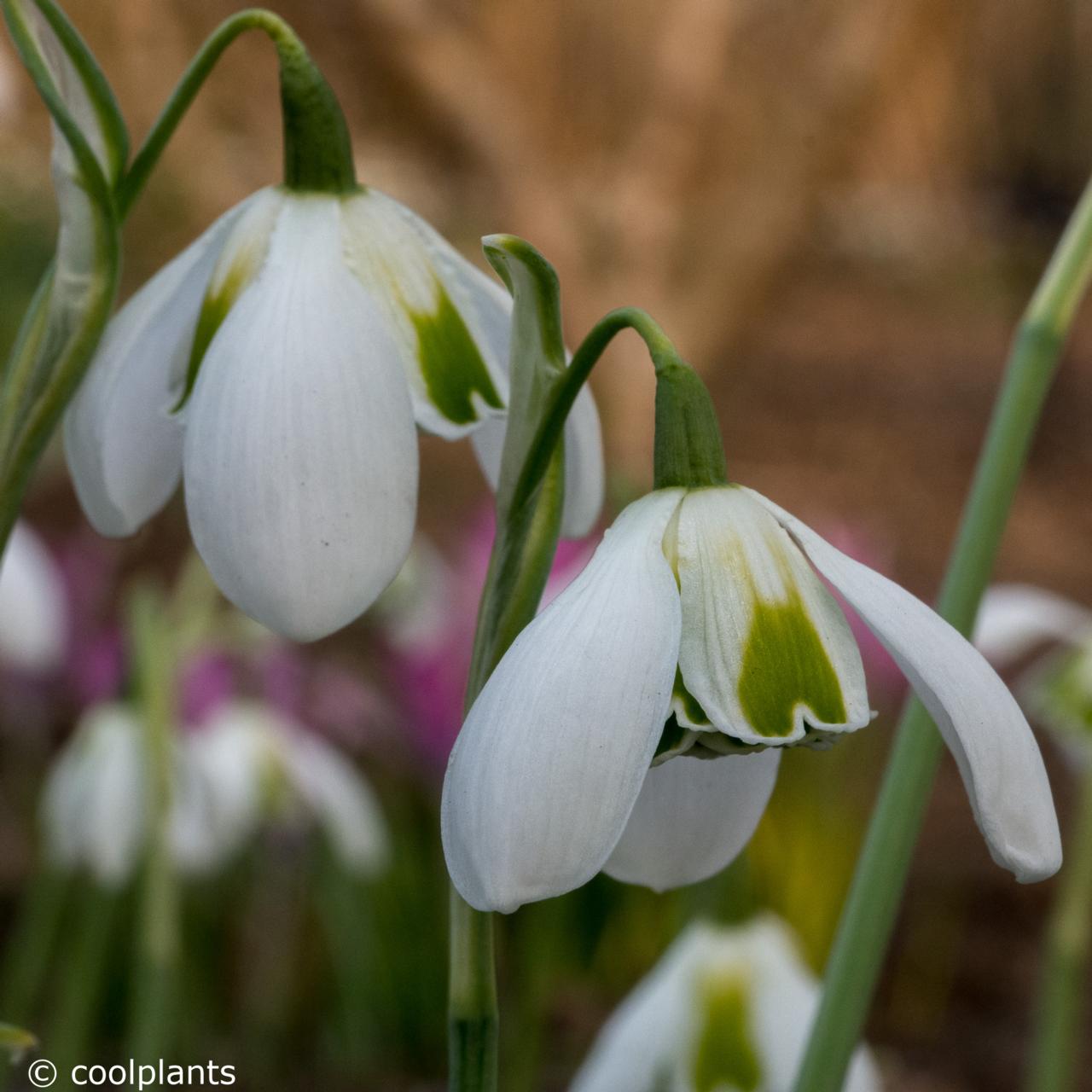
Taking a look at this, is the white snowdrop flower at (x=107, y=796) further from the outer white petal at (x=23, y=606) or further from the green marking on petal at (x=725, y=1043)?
the green marking on petal at (x=725, y=1043)

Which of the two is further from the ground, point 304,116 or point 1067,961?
point 304,116

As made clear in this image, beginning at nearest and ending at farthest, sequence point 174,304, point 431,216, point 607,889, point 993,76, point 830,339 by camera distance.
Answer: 1. point 174,304
2. point 607,889
3. point 431,216
4. point 830,339
5. point 993,76

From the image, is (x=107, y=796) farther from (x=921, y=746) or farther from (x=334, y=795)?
(x=921, y=746)

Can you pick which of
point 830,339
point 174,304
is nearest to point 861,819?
point 174,304

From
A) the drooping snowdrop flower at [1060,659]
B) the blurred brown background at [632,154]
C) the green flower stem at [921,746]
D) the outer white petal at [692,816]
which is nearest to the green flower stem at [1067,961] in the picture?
the drooping snowdrop flower at [1060,659]

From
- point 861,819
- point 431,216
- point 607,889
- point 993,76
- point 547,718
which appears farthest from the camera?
point 993,76

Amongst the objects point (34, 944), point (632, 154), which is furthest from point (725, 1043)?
point (632, 154)

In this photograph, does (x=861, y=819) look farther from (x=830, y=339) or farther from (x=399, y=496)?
(x=830, y=339)
